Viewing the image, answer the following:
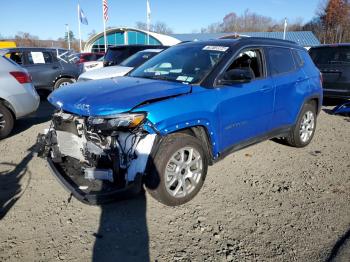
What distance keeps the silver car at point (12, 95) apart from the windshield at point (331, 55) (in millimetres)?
7641

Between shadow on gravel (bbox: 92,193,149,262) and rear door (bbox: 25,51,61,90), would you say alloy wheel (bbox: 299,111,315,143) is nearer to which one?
shadow on gravel (bbox: 92,193,149,262)

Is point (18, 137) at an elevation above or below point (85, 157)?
below

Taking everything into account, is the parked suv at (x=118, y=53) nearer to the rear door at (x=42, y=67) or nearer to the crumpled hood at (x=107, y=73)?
the rear door at (x=42, y=67)

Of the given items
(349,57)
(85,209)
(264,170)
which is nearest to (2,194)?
(85,209)

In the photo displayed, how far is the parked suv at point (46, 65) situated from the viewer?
982cm

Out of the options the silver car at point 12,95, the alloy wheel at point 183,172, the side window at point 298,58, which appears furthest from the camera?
the silver car at point 12,95

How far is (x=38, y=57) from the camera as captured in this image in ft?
33.1

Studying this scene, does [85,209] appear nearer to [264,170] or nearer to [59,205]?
[59,205]

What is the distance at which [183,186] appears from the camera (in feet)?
11.6

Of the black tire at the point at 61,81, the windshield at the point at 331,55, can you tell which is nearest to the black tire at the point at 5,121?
the black tire at the point at 61,81

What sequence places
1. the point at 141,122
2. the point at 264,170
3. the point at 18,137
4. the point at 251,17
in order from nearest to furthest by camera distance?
the point at 141,122
the point at 264,170
the point at 18,137
the point at 251,17

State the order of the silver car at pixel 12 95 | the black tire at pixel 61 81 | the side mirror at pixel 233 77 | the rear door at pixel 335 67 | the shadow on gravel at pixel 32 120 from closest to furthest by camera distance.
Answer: the side mirror at pixel 233 77 → the silver car at pixel 12 95 → the shadow on gravel at pixel 32 120 → the rear door at pixel 335 67 → the black tire at pixel 61 81

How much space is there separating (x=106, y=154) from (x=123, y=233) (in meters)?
0.79

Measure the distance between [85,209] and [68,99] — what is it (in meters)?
1.22
